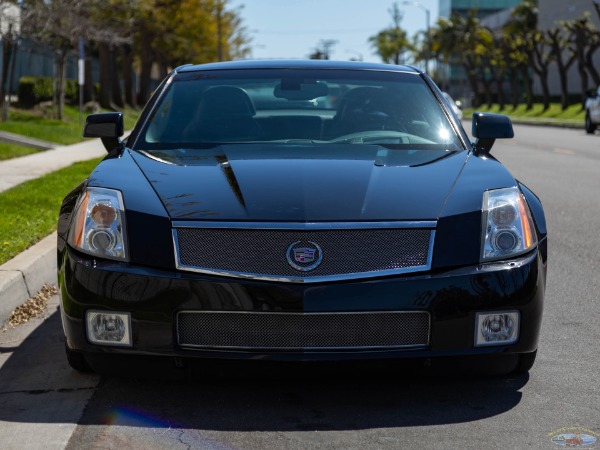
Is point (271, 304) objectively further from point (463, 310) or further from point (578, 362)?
point (578, 362)

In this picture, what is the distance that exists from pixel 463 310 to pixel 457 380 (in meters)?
0.62

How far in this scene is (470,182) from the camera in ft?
15.5

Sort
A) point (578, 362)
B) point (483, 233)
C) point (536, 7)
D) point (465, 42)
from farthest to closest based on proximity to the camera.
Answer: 1. point (465, 42)
2. point (536, 7)
3. point (578, 362)
4. point (483, 233)

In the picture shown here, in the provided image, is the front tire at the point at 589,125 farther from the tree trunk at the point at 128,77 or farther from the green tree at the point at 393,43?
the green tree at the point at 393,43

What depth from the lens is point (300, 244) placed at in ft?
14.2

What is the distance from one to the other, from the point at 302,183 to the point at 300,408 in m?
0.92

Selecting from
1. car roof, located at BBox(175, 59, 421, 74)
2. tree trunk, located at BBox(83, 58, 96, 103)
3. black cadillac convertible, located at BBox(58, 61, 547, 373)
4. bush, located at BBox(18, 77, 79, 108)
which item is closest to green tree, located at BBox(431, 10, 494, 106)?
tree trunk, located at BBox(83, 58, 96, 103)

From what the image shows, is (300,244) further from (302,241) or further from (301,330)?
(301,330)

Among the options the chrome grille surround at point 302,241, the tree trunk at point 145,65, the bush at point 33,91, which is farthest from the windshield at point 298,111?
the tree trunk at point 145,65

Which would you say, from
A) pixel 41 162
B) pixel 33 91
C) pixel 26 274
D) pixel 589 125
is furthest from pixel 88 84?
pixel 26 274

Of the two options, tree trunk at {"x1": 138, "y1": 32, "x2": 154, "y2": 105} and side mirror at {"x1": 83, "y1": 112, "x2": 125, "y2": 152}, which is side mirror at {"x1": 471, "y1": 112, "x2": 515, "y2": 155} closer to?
side mirror at {"x1": 83, "y1": 112, "x2": 125, "y2": 152}

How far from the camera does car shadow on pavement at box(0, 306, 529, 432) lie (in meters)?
4.29

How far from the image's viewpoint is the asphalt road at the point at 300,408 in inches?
160

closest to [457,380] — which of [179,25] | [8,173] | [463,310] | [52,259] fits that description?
[463,310]
